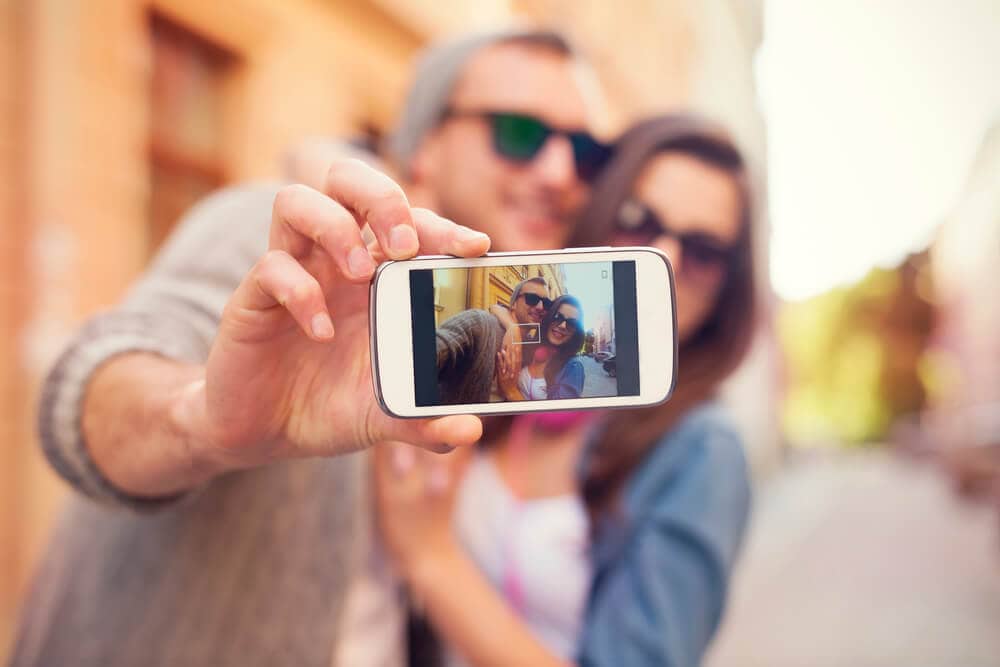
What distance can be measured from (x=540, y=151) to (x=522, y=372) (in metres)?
1.14

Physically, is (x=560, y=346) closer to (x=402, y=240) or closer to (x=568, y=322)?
(x=568, y=322)

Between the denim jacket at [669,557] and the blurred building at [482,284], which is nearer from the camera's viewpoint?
the blurred building at [482,284]

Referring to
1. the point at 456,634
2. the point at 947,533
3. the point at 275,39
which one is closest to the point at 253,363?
the point at 456,634

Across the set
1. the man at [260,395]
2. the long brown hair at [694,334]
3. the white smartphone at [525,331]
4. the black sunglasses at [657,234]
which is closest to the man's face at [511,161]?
the man at [260,395]

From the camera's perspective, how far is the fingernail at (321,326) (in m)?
0.63

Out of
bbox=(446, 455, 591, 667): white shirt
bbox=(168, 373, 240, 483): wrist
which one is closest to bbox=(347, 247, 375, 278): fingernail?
bbox=(168, 373, 240, 483): wrist

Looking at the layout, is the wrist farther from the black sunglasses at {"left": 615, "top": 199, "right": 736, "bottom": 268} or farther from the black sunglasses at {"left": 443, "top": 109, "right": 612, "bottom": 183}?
the black sunglasses at {"left": 443, "top": 109, "right": 612, "bottom": 183}

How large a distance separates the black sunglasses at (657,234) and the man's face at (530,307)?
808mm

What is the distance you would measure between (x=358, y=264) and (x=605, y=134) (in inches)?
187

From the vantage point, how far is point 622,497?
1.44 meters

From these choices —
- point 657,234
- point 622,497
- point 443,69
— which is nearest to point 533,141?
point 443,69

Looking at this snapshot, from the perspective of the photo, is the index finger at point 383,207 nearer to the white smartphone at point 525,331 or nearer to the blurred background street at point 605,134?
the white smartphone at point 525,331

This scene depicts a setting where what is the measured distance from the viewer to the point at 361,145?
75.1 inches

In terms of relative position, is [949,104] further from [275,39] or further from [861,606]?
[861,606]
